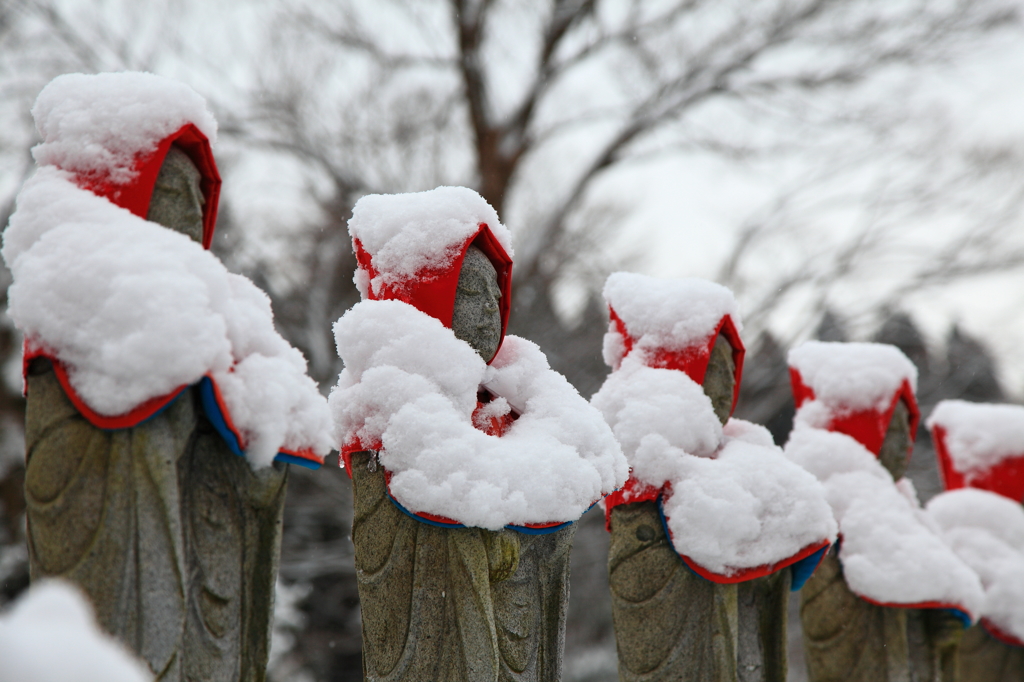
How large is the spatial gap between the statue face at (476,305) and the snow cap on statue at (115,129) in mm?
912

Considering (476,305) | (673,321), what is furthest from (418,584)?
(673,321)

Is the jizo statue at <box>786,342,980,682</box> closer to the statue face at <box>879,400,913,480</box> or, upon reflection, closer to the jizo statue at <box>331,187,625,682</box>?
the statue face at <box>879,400,913,480</box>

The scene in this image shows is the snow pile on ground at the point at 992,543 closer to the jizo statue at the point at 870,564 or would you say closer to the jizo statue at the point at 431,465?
the jizo statue at the point at 870,564

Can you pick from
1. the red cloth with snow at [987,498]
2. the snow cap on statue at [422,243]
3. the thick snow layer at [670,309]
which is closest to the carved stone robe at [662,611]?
the thick snow layer at [670,309]

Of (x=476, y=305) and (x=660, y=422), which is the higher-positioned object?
(x=476, y=305)

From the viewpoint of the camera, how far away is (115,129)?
7.91 feet

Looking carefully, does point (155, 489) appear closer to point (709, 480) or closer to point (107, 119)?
point (107, 119)

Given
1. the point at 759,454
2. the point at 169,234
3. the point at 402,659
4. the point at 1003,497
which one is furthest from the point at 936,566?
the point at 169,234

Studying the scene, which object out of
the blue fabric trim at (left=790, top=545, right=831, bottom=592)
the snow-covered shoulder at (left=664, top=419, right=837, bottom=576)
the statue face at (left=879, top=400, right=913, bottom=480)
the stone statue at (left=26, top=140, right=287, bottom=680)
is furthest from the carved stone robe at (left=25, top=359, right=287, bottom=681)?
the statue face at (left=879, top=400, right=913, bottom=480)

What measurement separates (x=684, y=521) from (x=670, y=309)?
0.82 meters

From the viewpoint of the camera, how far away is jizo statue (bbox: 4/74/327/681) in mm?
2221

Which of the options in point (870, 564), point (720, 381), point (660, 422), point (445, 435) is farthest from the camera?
point (870, 564)

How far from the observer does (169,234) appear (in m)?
2.41

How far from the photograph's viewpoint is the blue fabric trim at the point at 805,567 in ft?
10.9
